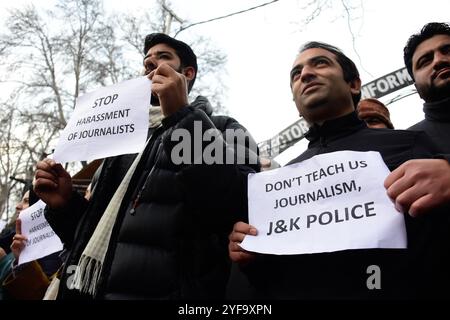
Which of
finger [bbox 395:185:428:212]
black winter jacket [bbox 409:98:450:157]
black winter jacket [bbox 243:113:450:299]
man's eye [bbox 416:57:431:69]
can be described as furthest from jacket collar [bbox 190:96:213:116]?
man's eye [bbox 416:57:431:69]

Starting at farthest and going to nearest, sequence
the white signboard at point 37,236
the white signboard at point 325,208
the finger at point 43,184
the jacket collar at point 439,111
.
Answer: the white signboard at point 37,236
the jacket collar at point 439,111
the finger at point 43,184
the white signboard at point 325,208

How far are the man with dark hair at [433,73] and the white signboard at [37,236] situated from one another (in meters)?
2.40

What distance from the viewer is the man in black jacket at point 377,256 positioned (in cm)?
117

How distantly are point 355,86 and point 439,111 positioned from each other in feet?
1.61

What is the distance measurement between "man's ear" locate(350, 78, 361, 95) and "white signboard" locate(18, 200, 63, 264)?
206 centimetres

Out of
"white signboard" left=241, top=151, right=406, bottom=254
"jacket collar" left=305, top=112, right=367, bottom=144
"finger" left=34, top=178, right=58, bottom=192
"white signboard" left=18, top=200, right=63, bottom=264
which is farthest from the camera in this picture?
"white signboard" left=18, top=200, right=63, bottom=264

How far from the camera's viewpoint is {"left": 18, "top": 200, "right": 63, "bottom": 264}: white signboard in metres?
2.58

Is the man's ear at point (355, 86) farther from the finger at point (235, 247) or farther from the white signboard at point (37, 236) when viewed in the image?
the white signboard at point (37, 236)

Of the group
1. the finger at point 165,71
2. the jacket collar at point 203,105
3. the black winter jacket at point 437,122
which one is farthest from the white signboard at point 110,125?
the black winter jacket at point 437,122

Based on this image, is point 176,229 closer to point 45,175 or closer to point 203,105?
point 203,105

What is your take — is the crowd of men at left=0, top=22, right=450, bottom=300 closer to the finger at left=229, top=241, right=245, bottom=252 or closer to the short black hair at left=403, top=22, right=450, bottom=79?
the finger at left=229, top=241, right=245, bottom=252
